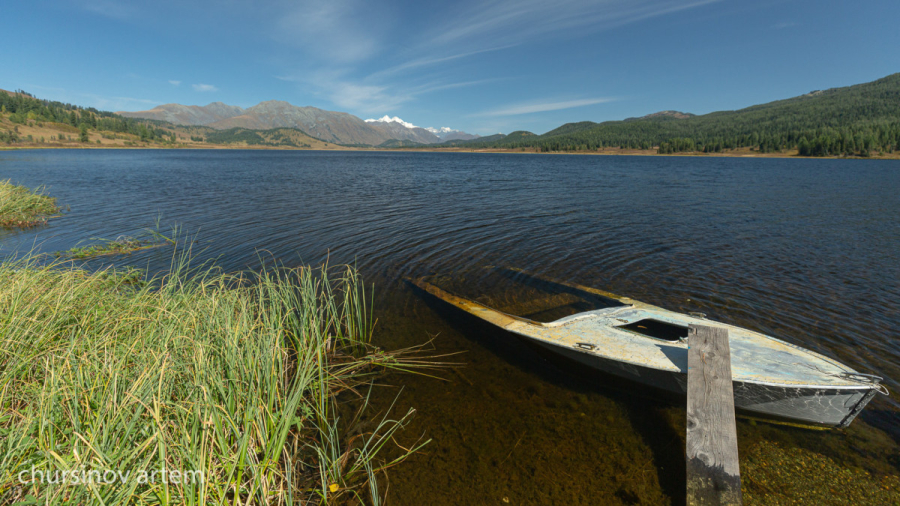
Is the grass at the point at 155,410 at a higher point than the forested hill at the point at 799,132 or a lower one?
lower

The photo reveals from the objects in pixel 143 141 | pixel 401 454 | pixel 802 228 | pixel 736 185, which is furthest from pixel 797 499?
pixel 143 141

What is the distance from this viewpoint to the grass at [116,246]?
12.0m

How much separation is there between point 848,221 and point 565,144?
522ft

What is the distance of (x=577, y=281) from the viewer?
36.1ft

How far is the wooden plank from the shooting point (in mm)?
4047

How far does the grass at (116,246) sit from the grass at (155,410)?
7513 millimetres

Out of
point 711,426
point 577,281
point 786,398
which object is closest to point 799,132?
point 577,281

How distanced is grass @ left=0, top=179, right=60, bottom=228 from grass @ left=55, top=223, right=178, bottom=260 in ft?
22.8

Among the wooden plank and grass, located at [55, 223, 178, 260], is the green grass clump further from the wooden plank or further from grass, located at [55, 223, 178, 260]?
the wooden plank

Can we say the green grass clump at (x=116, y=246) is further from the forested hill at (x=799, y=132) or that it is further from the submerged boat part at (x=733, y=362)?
the forested hill at (x=799, y=132)

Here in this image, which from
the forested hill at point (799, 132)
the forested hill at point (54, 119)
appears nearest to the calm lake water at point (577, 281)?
the forested hill at point (799, 132)

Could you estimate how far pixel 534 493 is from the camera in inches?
174

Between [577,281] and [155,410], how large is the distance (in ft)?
34.5

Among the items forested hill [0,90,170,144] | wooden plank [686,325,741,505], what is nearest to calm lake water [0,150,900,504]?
wooden plank [686,325,741,505]
